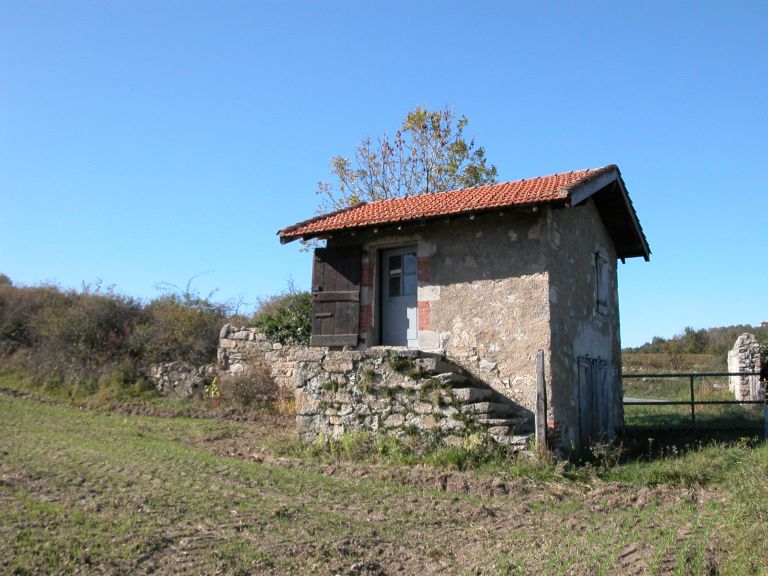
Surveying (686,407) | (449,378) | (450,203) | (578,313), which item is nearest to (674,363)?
(686,407)

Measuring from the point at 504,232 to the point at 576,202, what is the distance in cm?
126

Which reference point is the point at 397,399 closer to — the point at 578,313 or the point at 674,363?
the point at 578,313

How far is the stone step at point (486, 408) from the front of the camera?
404 inches

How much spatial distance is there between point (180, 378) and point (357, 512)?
10850mm

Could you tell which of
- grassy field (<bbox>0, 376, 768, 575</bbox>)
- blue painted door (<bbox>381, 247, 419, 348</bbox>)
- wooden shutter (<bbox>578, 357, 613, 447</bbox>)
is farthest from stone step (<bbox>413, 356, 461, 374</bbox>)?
wooden shutter (<bbox>578, 357, 613, 447</bbox>)

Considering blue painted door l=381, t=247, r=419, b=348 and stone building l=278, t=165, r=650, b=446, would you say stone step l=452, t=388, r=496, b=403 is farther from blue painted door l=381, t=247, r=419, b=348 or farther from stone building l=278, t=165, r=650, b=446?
blue painted door l=381, t=247, r=419, b=348

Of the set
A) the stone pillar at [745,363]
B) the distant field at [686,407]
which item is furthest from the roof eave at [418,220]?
the stone pillar at [745,363]

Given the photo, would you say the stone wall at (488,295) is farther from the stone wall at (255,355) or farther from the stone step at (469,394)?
the stone wall at (255,355)

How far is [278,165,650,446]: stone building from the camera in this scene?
10906 mm

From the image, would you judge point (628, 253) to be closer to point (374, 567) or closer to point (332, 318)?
point (332, 318)

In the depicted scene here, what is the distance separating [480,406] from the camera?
10281 millimetres

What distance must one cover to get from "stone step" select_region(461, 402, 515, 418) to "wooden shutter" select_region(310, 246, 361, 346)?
2976 mm

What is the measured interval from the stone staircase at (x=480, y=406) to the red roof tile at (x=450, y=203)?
98.8 inches

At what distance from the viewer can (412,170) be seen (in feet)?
80.2
